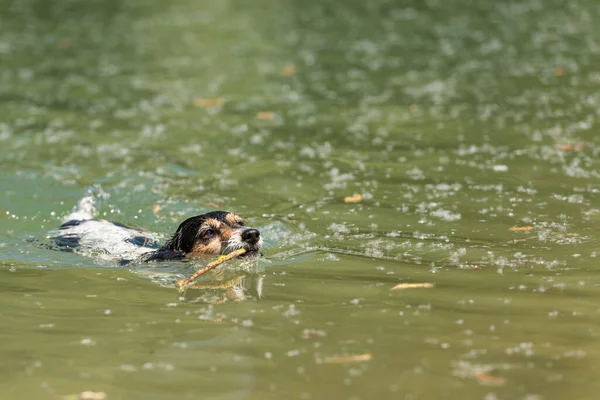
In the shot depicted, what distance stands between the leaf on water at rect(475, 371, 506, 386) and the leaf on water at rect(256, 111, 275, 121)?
9.56m

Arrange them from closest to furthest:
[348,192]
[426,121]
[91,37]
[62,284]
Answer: [62,284]
[348,192]
[426,121]
[91,37]

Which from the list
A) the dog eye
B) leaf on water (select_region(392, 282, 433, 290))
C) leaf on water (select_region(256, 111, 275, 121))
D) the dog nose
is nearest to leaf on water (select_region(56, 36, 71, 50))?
leaf on water (select_region(256, 111, 275, 121))

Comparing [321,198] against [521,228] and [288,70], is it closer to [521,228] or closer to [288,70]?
[521,228]

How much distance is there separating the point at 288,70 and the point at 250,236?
1010 centimetres

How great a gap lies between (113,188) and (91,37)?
12.3 meters

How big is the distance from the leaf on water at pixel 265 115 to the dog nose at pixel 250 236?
645 cm

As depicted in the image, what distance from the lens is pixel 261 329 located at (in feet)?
22.1

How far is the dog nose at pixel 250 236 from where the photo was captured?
28.0 ft

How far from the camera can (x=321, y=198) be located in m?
11.0

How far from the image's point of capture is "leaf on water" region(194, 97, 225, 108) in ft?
52.6

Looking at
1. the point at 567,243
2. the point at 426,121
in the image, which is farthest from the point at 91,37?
the point at 567,243

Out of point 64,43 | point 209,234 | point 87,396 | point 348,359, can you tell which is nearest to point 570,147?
point 209,234

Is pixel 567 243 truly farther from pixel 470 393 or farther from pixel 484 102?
pixel 484 102

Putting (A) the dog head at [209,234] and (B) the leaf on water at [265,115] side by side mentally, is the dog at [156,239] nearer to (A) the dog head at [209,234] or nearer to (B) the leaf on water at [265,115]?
(A) the dog head at [209,234]
